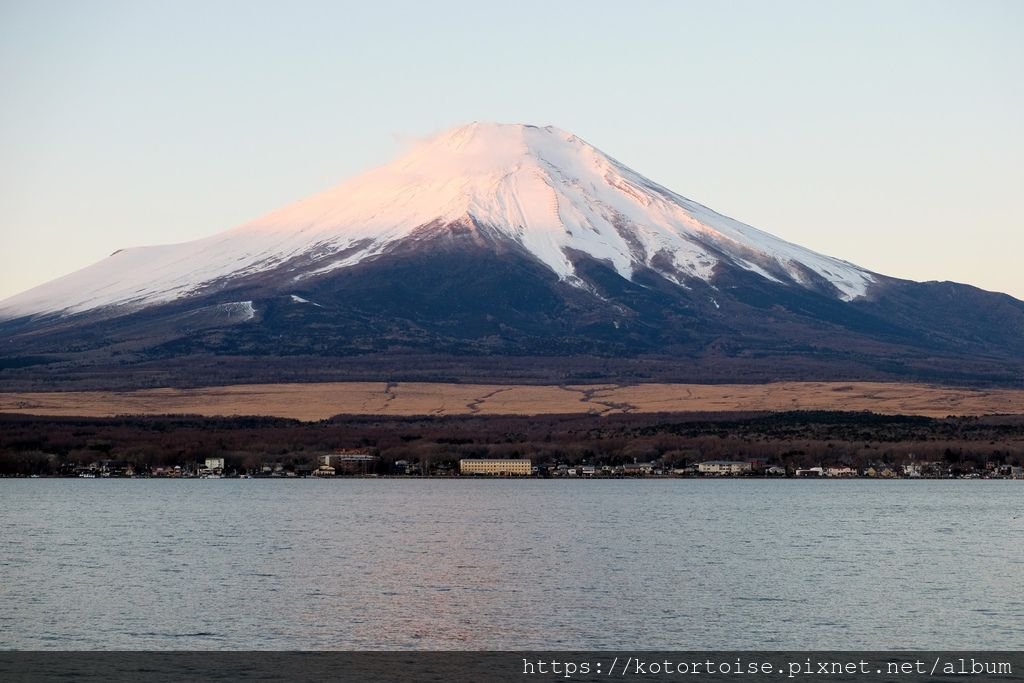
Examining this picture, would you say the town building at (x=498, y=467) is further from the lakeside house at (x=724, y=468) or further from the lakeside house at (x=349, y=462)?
the lakeside house at (x=724, y=468)

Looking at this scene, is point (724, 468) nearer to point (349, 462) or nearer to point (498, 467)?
point (498, 467)

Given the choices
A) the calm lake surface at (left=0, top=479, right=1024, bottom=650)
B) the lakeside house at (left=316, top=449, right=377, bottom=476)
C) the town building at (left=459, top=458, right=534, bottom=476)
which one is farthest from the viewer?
the town building at (left=459, top=458, right=534, bottom=476)

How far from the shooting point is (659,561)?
55.6 meters

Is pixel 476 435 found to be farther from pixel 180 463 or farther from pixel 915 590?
pixel 915 590

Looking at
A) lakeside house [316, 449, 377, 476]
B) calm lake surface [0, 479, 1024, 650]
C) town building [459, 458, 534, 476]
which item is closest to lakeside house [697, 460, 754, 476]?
town building [459, 458, 534, 476]

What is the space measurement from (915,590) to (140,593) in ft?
73.7

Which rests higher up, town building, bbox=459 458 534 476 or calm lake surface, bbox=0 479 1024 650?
calm lake surface, bbox=0 479 1024 650

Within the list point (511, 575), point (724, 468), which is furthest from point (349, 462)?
point (511, 575)

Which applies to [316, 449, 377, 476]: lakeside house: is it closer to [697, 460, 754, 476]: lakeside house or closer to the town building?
the town building

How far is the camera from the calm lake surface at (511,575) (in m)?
38.0

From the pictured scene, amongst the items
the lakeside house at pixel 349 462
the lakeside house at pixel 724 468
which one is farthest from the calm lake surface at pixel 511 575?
the lakeside house at pixel 724 468

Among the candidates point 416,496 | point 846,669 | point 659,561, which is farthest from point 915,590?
point 416,496

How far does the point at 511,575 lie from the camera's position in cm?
5138

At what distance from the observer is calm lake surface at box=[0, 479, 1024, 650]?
3797 cm
